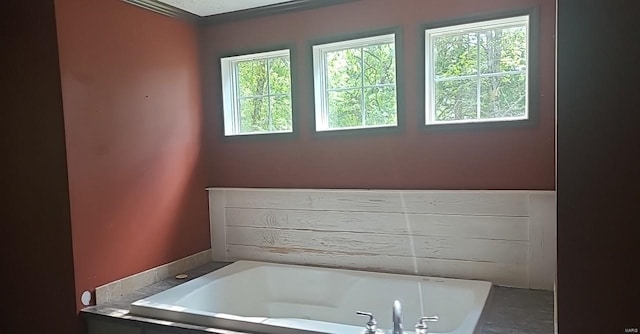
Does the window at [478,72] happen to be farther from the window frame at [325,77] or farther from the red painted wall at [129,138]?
the red painted wall at [129,138]

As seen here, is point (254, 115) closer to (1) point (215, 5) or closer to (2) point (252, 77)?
(2) point (252, 77)

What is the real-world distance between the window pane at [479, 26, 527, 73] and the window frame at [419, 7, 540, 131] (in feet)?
0.21

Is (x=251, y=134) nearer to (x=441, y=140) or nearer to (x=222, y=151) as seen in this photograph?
(x=222, y=151)

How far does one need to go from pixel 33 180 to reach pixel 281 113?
1.50 meters

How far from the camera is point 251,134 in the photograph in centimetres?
316

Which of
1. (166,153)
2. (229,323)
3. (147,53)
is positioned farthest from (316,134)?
(229,323)

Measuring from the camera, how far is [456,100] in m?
2.60

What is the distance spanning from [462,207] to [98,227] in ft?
6.59

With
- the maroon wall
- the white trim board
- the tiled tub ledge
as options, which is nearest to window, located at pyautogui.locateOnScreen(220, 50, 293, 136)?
the white trim board

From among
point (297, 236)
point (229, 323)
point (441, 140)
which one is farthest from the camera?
point (297, 236)

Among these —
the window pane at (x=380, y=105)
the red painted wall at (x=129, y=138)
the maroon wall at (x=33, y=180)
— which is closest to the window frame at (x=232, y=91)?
the red painted wall at (x=129, y=138)

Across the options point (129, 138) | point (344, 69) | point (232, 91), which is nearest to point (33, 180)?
point (129, 138)

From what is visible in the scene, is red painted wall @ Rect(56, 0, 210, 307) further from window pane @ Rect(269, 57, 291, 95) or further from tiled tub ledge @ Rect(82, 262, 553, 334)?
window pane @ Rect(269, 57, 291, 95)

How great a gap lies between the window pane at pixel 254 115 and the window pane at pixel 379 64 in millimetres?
766
